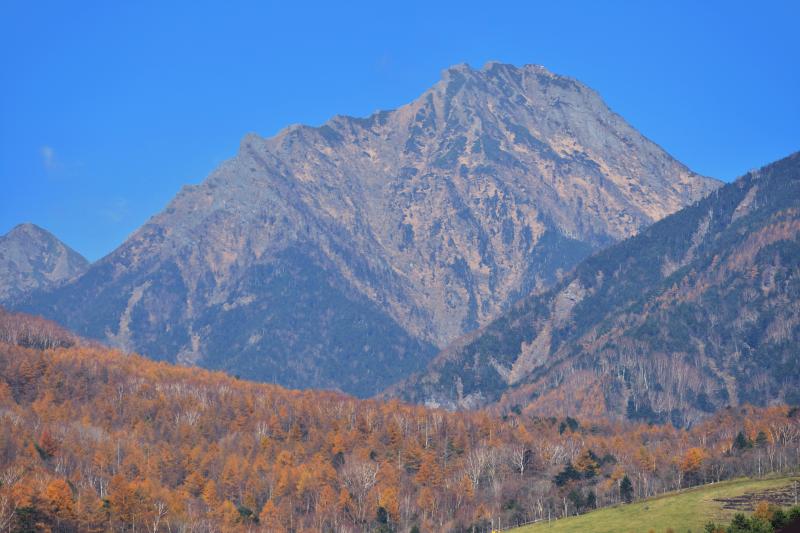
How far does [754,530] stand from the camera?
135125 millimetres

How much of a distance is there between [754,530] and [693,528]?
43.9 metres

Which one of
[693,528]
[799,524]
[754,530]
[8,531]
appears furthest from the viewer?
[8,531]

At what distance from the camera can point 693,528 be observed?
177625mm

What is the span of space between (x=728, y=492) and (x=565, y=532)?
1243 inches

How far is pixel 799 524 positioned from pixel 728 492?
140 meters

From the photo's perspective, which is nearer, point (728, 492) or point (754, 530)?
point (754, 530)

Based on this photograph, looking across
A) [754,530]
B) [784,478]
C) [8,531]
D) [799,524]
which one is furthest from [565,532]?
[799,524]

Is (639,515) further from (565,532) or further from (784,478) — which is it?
(784,478)

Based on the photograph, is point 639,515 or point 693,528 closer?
point 693,528

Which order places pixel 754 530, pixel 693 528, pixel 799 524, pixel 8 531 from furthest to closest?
pixel 8 531, pixel 693 528, pixel 754 530, pixel 799 524

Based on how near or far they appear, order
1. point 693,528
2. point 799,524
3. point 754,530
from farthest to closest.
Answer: point 693,528 → point 754,530 → point 799,524

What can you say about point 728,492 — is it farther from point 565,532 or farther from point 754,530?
point 754,530

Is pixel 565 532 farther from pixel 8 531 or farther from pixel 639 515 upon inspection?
pixel 8 531

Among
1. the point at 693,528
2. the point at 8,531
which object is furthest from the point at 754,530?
the point at 8,531
